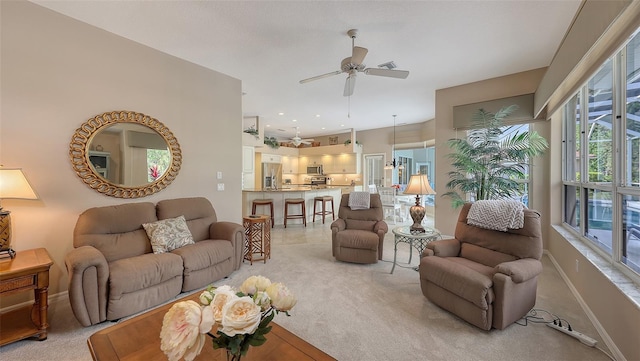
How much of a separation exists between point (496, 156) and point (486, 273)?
7.52 feet

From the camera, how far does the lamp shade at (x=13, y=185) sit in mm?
2054

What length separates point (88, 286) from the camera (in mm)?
2020

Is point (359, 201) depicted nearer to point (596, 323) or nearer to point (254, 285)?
point (596, 323)

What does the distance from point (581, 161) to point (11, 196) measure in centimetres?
585

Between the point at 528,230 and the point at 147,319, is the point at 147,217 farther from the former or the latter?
the point at 528,230

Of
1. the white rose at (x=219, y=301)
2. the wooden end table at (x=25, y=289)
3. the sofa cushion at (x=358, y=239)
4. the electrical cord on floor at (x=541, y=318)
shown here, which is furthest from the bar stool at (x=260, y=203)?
the white rose at (x=219, y=301)

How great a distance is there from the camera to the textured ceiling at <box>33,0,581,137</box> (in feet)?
8.09

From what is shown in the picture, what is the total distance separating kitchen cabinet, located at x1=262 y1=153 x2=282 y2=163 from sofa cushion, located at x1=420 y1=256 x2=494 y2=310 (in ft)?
23.1

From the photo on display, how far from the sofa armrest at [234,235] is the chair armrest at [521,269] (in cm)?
280

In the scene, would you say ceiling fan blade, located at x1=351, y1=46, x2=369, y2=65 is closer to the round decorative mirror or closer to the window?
the window

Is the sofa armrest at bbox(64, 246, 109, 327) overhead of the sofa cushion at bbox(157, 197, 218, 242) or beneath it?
beneath

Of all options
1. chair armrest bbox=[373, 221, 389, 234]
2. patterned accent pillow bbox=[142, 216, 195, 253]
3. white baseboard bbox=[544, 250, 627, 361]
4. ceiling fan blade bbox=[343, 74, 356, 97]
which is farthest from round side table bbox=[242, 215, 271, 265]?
white baseboard bbox=[544, 250, 627, 361]

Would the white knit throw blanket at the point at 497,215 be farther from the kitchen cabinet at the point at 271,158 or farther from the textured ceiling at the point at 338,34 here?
the kitchen cabinet at the point at 271,158

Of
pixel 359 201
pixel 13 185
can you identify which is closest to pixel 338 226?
pixel 359 201
